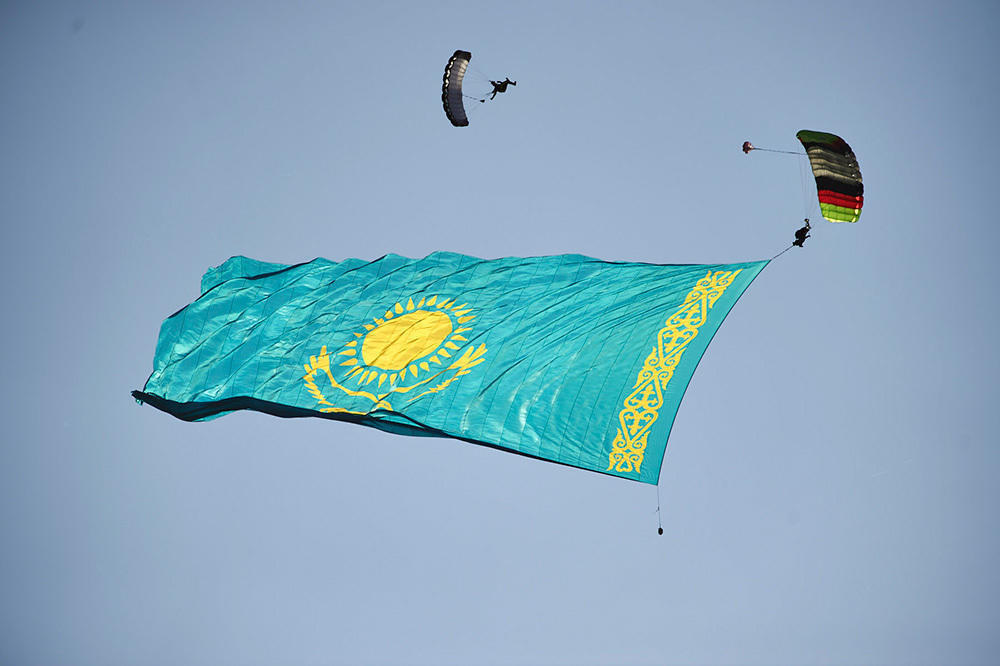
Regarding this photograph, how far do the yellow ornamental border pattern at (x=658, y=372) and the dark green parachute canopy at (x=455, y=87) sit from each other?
25.5 feet

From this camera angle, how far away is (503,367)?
19297 mm

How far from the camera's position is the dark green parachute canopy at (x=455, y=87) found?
23.2 m

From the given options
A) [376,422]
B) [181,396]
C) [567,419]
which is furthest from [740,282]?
[181,396]

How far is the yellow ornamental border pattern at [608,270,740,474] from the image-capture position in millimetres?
17422

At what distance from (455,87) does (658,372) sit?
888 centimetres

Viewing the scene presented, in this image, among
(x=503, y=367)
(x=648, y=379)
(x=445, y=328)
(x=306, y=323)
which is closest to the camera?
(x=648, y=379)

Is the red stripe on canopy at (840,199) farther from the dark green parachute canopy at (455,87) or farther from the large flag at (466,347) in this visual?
the dark green parachute canopy at (455,87)

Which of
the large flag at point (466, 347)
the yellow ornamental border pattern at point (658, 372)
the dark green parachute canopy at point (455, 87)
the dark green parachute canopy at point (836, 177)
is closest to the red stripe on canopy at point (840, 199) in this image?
the dark green parachute canopy at point (836, 177)

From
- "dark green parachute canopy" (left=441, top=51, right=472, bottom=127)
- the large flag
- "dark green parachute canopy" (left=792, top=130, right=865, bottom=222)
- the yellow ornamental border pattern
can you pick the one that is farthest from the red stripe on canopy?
"dark green parachute canopy" (left=441, top=51, right=472, bottom=127)

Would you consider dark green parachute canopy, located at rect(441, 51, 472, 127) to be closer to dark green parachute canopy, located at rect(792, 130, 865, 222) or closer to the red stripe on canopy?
dark green parachute canopy, located at rect(792, 130, 865, 222)

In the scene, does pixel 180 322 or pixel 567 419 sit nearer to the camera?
pixel 567 419

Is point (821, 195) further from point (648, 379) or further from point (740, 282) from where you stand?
point (648, 379)

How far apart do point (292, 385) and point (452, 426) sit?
426cm

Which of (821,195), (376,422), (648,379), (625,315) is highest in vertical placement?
(821,195)
